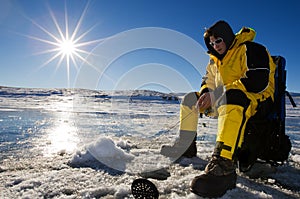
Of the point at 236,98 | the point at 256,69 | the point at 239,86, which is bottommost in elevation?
the point at 236,98

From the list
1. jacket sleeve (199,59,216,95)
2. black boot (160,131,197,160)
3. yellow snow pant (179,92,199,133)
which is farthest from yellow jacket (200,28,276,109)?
black boot (160,131,197,160)

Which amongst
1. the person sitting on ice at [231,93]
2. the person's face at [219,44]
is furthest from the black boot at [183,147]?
the person's face at [219,44]

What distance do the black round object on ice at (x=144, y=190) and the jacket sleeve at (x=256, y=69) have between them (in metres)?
1.04

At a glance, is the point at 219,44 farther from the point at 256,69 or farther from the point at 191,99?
the point at 191,99

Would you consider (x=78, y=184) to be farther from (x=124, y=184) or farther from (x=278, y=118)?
(x=278, y=118)

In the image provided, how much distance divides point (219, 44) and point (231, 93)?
580 millimetres

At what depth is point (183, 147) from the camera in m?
2.76

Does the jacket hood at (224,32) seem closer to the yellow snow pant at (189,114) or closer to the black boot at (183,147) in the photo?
the yellow snow pant at (189,114)

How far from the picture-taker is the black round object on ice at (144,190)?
1.57 metres

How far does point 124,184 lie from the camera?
187cm

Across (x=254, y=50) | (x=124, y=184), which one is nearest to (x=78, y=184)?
(x=124, y=184)

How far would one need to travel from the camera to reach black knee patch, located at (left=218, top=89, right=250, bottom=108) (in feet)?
6.05

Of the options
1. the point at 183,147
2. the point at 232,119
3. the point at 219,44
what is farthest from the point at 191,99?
the point at 232,119

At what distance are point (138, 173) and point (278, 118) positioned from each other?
1.35 metres
